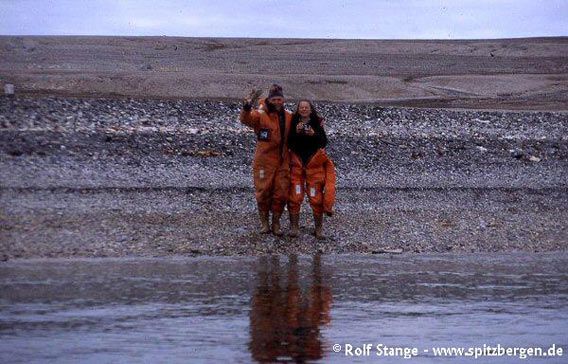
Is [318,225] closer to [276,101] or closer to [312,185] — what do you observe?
[312,185]

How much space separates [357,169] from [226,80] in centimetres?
845

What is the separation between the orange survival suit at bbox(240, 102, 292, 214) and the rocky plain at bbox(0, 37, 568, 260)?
17.5 inches

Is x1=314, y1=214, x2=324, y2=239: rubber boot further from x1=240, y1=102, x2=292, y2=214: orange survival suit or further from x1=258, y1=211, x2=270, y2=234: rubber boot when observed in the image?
x1=258, y1=211, x2=270, y2=234: rubber boot

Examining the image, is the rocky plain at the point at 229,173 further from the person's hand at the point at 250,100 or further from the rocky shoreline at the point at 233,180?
the person's hand at the point at 250,100

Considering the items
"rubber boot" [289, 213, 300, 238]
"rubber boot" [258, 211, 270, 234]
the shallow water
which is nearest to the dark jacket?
"rubber boot" [289, 213, 300, 238]

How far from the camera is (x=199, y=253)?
10633 millimetres

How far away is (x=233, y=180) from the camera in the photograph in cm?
1332

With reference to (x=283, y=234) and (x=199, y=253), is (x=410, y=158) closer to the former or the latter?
(x=283, y=234)

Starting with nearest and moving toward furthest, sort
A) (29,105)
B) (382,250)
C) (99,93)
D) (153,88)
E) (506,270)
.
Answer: (506,270)
(382,250)
(29,105)
(99,93)
(153,88)

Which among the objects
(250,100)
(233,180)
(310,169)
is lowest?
(233,180)

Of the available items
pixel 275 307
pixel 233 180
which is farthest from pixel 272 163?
A: pixel 275 307

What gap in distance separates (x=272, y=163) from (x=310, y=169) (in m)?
0.40

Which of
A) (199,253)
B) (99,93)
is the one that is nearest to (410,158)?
(199,253)

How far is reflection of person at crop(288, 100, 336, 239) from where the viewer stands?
36.0ft
